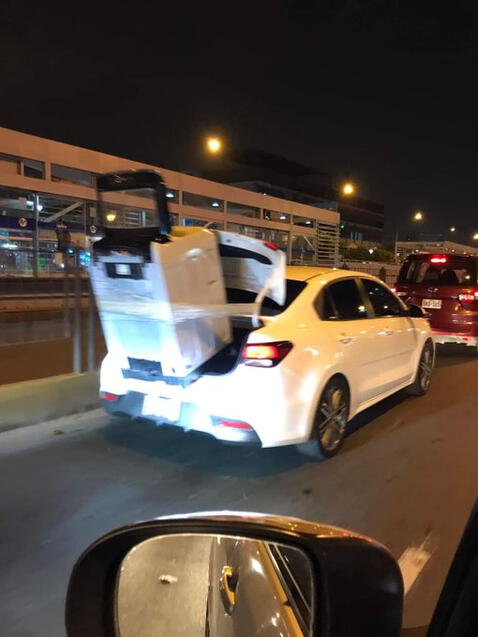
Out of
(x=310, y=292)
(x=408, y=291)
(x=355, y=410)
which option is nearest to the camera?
(x=310, y=292)

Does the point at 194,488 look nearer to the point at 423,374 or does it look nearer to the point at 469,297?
the point at 423,374

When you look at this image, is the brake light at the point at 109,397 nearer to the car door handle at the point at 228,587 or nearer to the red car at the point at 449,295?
the car door handle at the point at 228,587

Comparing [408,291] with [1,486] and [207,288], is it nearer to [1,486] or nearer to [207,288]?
[207,288]

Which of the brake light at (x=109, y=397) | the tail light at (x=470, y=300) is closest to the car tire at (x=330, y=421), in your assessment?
the brake light at (x=109, y=397)

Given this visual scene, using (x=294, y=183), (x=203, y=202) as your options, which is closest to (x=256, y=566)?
(x=203, y=202)

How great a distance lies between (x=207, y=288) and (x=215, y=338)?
457 millimetres

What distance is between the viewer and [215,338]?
15.9ft

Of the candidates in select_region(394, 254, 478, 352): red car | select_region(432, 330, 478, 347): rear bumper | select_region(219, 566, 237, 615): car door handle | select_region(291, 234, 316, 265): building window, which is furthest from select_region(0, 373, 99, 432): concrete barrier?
select_region(291, 234, 316, 265): building window

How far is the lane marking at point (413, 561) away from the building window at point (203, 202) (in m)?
20.3

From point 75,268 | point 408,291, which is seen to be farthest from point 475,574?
point 408,291

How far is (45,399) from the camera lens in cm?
613

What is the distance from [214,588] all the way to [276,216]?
25.9 m

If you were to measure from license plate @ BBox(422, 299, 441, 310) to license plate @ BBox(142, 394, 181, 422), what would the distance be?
7.50 meters

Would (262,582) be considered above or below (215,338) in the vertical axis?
below
